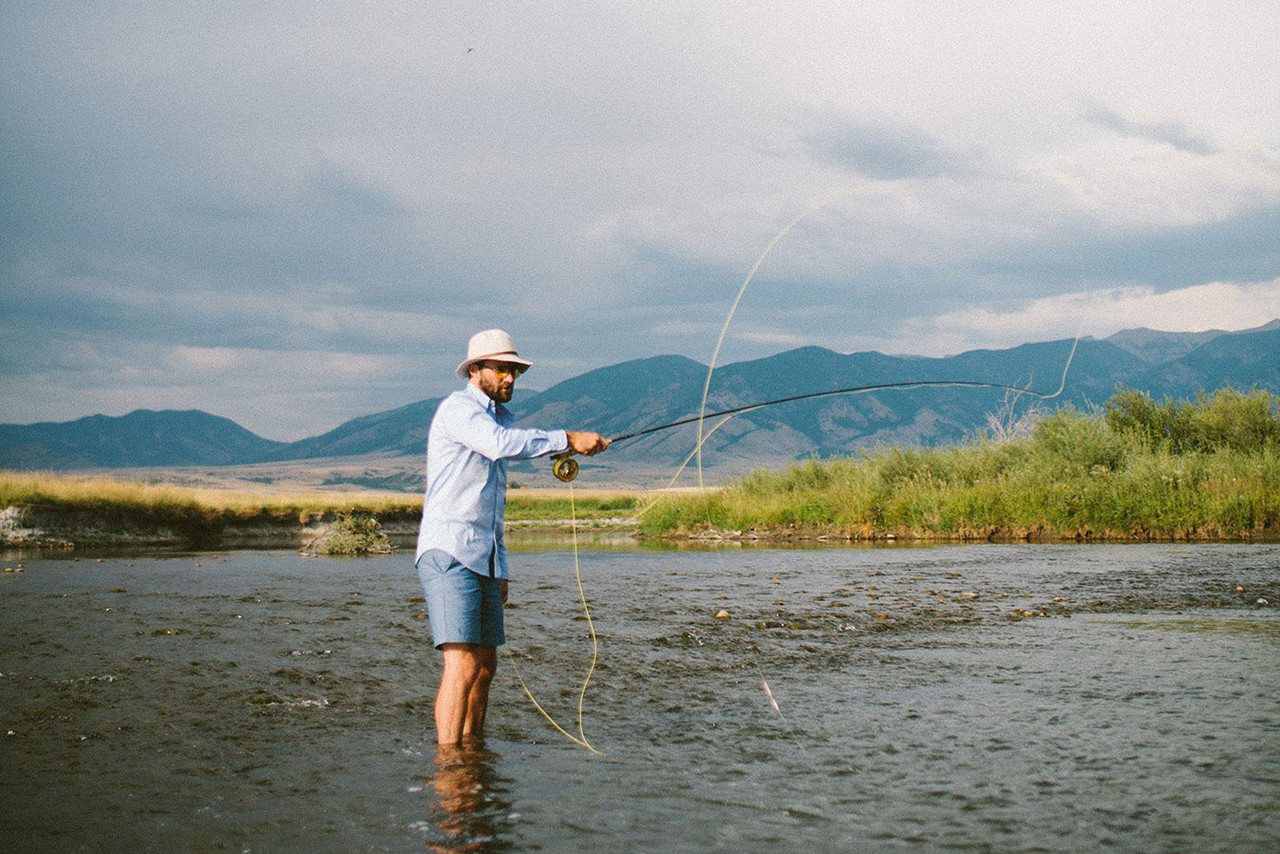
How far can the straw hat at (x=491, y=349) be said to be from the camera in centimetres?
479

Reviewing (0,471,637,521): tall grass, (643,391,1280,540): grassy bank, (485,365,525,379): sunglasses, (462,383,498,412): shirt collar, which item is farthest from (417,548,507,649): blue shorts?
(0,471,637,521): tall grass

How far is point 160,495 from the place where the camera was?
2622 cm

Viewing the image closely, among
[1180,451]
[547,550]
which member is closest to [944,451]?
[1180,451]

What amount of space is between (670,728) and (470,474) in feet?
5.69

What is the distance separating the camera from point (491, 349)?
15.8 feet

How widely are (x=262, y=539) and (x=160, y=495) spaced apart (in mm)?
3060

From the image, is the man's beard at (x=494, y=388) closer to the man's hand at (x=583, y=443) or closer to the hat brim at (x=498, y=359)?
the hat brim at (x=498, y=359)

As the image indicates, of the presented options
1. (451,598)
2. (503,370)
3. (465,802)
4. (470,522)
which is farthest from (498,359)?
(465,802)

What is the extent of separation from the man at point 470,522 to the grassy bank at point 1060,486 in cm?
1767

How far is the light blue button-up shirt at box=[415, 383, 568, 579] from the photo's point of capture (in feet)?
14.7

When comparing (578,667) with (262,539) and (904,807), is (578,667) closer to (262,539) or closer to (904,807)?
(904,807)

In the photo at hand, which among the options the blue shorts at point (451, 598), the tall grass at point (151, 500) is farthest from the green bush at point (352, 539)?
the blue shorts at point (451, 598)

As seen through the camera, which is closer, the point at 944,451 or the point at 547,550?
the point at 547,550

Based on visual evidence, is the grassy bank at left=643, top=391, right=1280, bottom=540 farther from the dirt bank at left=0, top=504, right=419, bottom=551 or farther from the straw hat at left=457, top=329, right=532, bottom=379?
the straw hat at left=457, top=329, right=532, bottom=379
